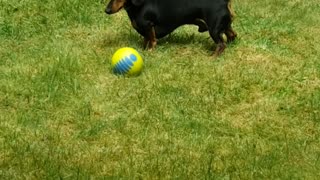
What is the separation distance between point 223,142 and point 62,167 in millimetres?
1230

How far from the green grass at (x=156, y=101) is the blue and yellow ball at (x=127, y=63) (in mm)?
85

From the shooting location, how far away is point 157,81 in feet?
18.0

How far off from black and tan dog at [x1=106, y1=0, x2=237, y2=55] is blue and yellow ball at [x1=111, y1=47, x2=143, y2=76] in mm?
559

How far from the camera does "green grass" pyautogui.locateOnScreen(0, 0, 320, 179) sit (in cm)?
418

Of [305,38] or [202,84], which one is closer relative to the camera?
[202,84]

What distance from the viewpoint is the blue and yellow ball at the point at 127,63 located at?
553 cm

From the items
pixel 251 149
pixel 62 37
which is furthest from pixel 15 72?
pixel 251 149

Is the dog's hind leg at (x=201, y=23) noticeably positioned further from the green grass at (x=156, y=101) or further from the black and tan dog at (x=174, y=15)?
the green grass at (x=156, y=101)

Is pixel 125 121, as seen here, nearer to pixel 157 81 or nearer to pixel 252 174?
pixel 157 81

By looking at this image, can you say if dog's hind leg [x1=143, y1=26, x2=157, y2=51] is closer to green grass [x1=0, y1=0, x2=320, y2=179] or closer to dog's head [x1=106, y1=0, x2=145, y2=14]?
green grass [x1=0, y1=0, x2=320, y2=179]

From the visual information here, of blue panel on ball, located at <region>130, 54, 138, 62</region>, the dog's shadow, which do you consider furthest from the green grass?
blue panel on ball, located at <region>130, 54, 138, 62</region>

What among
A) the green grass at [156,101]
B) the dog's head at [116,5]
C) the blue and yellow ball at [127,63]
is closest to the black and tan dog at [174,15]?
the dog's head at [116,5]

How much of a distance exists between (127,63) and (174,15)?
34.4 inches

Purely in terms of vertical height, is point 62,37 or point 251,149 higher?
point 251,149
